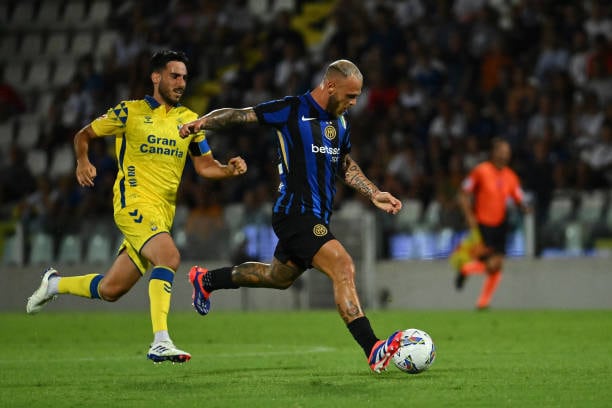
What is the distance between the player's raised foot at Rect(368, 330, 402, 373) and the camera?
7.88m

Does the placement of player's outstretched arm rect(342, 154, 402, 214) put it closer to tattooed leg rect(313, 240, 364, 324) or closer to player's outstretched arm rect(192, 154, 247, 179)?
tattooed leg rect(313, 240, 364, 324)

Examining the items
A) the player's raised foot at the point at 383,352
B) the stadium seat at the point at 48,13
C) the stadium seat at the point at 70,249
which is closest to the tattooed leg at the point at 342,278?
the player's raised foot at the point at 383,352

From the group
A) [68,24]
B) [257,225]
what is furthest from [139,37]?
[257,225]

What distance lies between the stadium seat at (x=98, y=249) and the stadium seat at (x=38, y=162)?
4944 millimetres

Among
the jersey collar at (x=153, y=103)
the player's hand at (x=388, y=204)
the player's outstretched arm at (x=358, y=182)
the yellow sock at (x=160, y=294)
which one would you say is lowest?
the yellow sock at (x=160, y=294)

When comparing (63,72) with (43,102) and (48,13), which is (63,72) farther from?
(48,13)

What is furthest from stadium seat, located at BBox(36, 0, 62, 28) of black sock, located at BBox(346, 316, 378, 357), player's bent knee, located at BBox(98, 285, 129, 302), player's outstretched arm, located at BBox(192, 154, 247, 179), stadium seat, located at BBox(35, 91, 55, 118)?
black sock, located at BBox(346, 316, 378, 357)

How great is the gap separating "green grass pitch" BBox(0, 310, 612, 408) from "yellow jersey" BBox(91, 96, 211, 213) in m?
1.28

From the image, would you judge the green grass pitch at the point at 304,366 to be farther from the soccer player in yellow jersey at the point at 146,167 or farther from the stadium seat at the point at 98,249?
the stadium seat at the point at 98,249

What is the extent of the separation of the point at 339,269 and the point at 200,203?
12128 millimetres

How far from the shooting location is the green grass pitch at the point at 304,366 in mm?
7090

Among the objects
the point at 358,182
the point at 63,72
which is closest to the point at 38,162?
the point at 63,72

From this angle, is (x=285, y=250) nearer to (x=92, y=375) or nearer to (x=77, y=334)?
(x=92, y=375)

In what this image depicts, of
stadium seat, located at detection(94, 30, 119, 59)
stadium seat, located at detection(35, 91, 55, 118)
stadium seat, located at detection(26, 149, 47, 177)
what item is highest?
stadium seat, located at detection(94, 30, 119, 59)
